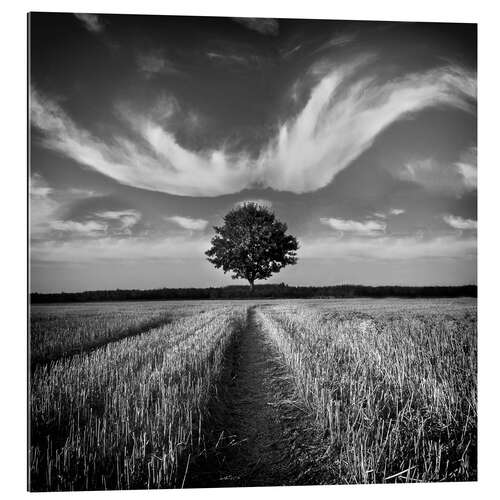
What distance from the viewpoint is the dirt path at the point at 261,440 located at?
336 centimetres

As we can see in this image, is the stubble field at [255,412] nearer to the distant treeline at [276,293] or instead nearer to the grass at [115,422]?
the grass at [115,422]

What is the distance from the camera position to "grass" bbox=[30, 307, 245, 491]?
10.5 feet

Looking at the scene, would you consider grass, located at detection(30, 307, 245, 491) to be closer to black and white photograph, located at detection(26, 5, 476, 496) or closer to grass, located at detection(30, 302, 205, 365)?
black and white photograph, located at detection(26, 5, 476, 496)

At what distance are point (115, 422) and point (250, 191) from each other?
3.06 meters

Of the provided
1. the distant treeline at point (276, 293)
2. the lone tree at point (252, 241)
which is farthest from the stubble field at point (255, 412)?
the lone tree at point (252, 241)

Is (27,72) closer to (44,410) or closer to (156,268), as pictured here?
(156,268)

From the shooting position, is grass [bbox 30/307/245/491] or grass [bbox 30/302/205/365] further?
grass [bbox 30/302/205/365]

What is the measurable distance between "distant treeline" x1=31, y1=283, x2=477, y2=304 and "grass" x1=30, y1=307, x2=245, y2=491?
0.88 m

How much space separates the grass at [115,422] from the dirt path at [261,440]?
10.3 inches

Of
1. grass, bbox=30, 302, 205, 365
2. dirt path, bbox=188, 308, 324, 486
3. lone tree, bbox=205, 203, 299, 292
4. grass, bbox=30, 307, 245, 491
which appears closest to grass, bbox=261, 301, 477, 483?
dirt path, bbox=188, 308, 324, 486

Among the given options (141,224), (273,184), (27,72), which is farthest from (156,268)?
(27,72)

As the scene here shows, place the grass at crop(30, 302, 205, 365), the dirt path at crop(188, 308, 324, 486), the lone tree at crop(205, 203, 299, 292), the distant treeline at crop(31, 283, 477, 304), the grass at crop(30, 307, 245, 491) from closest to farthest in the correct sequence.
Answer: the grass at crop(30, 307, 245, 491) → the dirt path at crop(188, 308, 324, 486) → the grass at crop(30, 302, 205, 365) → the distant treeline at crop(31, 283, 477, 304) → the lone tree at crop(205, 203, 299, 292)

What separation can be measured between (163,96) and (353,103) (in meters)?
2.39

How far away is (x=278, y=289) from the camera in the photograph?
625 cm
